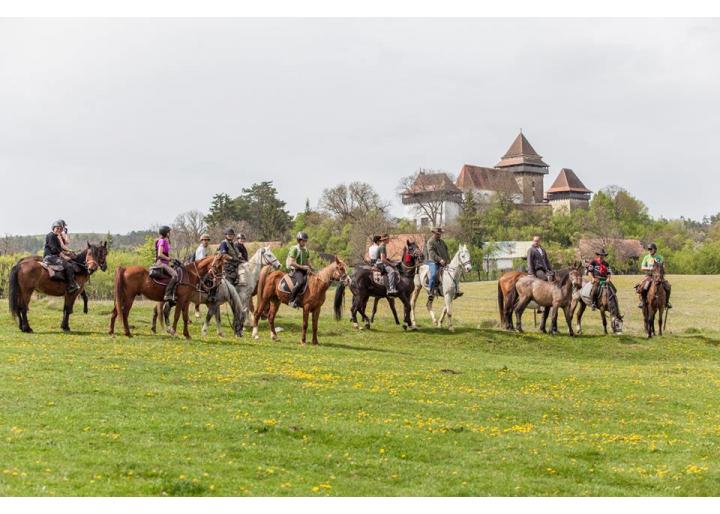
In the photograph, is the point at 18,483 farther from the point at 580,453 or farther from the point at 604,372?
the point at 604,372

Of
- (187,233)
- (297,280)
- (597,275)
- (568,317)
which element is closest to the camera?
(297,280)

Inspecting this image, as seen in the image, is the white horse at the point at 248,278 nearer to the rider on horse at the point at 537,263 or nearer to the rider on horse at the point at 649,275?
the rider on horse at the point at 537,263

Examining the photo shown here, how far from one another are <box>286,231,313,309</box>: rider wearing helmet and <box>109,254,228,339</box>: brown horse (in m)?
1.98

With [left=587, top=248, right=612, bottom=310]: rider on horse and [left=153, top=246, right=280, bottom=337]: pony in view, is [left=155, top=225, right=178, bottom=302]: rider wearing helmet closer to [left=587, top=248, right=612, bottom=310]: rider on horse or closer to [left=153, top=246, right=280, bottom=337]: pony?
[left=153, top=246, right=280, bottom=337]: pony

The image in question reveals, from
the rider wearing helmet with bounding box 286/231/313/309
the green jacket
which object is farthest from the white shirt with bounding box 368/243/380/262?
the rider wearing helmet with bounding box 286/231/313/309

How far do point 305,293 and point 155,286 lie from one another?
14.0 ft

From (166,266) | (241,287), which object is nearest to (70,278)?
(166,266)

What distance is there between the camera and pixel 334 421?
16.0 metres

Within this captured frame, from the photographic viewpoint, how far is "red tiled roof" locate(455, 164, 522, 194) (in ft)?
610

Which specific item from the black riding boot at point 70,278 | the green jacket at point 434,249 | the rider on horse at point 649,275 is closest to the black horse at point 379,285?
the green jacket at point 434,249

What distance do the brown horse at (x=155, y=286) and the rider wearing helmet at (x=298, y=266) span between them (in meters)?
1.98

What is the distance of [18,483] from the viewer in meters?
11.0

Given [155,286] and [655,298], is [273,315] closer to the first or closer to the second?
[155,286]

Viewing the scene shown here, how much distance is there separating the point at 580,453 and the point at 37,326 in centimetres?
2011
